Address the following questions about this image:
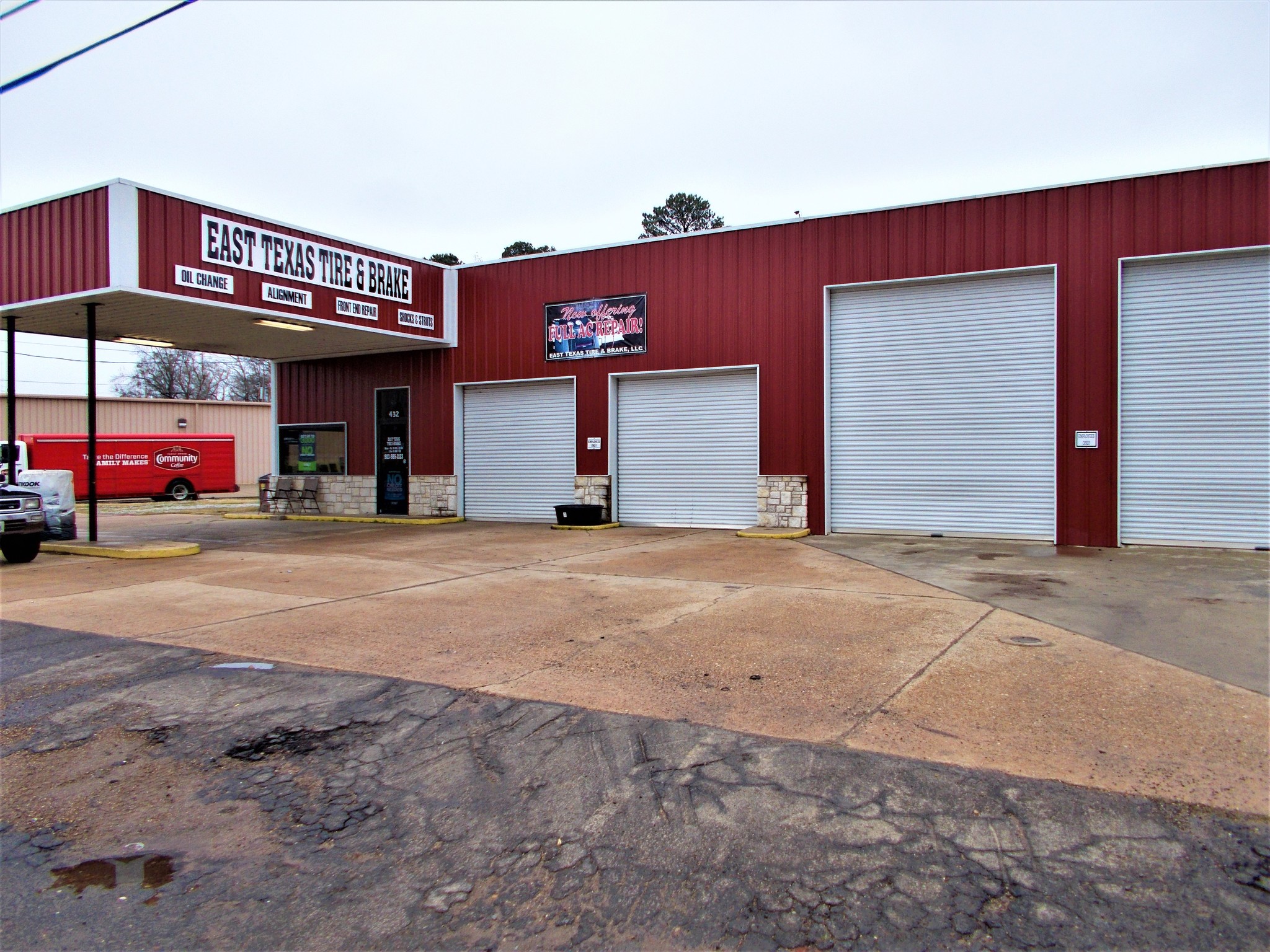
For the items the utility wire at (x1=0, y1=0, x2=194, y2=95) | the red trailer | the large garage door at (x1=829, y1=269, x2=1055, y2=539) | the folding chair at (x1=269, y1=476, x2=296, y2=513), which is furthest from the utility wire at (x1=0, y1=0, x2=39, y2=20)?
the red trailer

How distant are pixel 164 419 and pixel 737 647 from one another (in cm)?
3860

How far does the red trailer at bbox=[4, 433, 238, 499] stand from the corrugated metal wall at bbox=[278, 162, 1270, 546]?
13.1 meters

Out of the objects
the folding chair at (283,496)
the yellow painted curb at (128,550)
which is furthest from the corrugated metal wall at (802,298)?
the yellow painted curb at (128,550)

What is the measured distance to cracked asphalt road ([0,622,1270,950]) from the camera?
9.21 feet

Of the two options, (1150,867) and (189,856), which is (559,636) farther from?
→ (1150,867)

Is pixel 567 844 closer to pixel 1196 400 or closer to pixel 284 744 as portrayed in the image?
pixel 284 744

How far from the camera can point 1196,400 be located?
12531mm

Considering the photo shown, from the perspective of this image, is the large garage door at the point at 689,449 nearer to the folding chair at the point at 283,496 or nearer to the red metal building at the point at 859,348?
the red metal building at the point at 859,348

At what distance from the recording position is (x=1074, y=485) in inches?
516

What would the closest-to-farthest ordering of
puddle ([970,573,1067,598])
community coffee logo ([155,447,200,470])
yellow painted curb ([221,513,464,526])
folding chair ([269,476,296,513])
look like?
puddle ([970,573,1067,598]) → yellow painted curb ([221,513,464,526]) → folding chair ([269,476,296,513]) → community coffee logo ([155,447,200,470])

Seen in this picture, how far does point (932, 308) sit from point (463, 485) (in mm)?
11412

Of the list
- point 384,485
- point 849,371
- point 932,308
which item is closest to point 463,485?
point 384,485

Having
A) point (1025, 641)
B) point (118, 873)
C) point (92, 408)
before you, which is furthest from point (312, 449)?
point (118, 873)

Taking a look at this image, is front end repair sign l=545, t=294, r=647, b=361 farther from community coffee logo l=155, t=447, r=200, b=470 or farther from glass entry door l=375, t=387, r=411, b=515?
community coffee logo l=155, t=447, r=200, b=470
